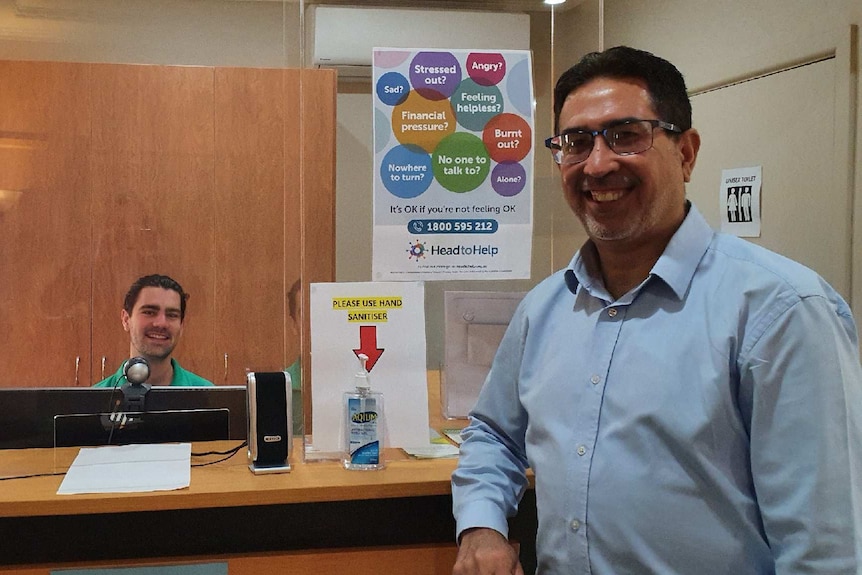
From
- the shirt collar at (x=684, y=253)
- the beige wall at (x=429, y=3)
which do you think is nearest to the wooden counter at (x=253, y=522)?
the beige wall at (x=429, y=3)

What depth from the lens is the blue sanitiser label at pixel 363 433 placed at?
1590 millimetres

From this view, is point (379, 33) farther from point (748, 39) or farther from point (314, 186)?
point (748, 39)

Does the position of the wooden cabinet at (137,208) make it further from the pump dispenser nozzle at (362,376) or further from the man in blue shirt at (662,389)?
the man in blue shirt at (662,389)

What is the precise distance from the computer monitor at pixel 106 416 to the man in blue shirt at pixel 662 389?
601 millimetres

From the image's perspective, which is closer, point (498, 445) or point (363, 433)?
point (498, 445)

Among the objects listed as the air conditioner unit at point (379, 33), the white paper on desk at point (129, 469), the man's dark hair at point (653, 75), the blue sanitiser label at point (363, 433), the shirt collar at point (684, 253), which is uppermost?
the air conditioner unit at point (379, 33)

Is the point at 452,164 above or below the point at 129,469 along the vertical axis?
above

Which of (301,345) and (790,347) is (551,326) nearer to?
(790,347)

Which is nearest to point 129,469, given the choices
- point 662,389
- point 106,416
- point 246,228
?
point 106,416

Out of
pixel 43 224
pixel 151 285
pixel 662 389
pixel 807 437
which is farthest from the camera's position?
pixel 43 224

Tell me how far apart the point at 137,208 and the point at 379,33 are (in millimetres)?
2258

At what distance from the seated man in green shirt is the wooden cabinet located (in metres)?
0.24

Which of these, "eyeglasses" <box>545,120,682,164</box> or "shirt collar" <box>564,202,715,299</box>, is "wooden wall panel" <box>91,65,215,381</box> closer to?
"eyeglasses" <box>545,120,682,164</box>

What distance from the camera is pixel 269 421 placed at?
Answer: 5.29ft
